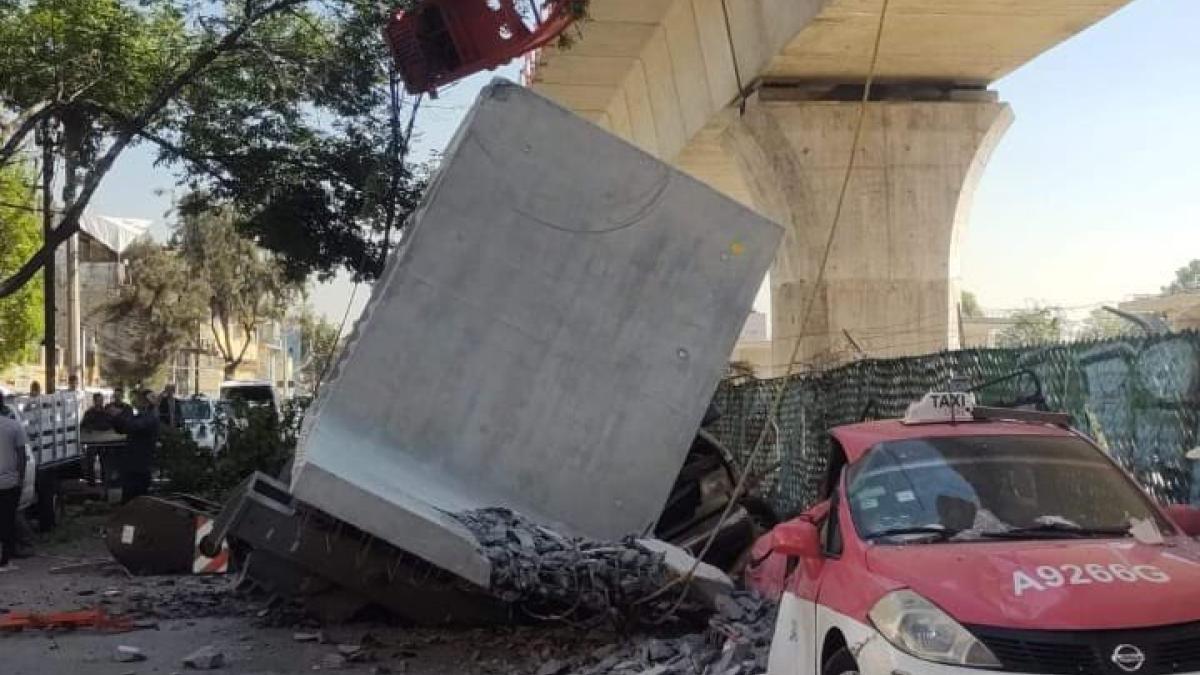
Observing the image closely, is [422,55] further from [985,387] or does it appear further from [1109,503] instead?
[1109,503]

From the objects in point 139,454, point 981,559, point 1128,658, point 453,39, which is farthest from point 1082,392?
point 139,454

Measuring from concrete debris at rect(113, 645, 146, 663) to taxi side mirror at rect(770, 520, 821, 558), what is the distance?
16.3 ft

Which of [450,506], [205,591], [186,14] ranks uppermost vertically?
[186,14]

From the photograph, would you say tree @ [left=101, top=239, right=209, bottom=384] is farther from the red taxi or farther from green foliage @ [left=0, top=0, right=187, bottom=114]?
the red taxi

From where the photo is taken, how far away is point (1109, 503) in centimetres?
551

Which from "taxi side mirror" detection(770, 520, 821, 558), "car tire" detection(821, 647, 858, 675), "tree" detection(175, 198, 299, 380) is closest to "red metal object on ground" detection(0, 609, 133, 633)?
"taxi side mirror" detection(770, 520, 821, 558)

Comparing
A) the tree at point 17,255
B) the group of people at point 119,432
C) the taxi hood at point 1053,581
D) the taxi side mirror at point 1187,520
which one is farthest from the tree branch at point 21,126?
the taxi side mirror at point 1187,520

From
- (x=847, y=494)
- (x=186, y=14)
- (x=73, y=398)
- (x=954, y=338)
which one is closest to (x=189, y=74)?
(x=186, y=14)

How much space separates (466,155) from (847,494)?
5.11 meters

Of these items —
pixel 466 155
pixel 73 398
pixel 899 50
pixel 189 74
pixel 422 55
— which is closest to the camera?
pixel 466 155

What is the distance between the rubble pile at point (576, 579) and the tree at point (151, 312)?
57407 millimetres

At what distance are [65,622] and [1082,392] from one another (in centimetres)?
744

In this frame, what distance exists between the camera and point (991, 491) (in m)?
5.51

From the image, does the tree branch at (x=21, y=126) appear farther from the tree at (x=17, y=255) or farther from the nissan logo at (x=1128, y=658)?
the nissan logo at (x=1128, y=658)
